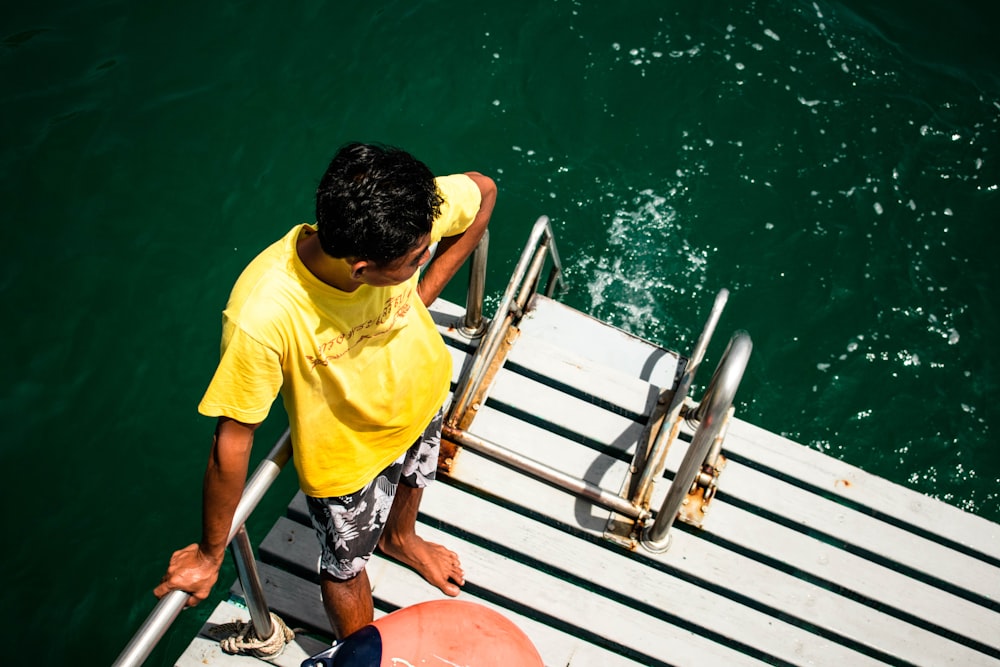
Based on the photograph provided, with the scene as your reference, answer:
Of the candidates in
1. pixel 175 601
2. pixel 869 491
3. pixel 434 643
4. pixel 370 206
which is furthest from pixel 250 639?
pixel 869 491

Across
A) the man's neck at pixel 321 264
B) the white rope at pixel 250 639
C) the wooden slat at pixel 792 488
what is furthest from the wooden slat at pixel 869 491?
the man's neck at pixel 321 264

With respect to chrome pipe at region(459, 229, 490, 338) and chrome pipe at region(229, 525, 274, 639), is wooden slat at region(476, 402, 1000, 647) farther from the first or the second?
chrome pipe at region(229, 525, 274, 639)

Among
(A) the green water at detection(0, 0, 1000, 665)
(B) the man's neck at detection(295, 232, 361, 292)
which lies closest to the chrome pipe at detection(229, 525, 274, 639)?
(B) the man's neck at detection(295, 232, 361, 292)

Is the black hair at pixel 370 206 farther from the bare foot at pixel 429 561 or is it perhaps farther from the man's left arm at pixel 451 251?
the bare foot at pixel 429 561

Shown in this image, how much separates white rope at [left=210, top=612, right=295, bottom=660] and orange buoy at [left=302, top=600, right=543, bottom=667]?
67 centimetres

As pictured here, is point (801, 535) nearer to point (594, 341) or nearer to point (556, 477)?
point (556, 477)

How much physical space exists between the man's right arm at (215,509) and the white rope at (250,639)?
97 cm

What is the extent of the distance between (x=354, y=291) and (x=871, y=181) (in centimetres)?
546

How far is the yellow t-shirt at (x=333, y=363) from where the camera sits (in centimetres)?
183

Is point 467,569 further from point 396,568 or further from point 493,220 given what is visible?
point 493,220

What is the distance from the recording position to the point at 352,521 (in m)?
2.46

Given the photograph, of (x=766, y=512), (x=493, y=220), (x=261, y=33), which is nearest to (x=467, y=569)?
(x=766, y=512)

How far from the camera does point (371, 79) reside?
252 inches

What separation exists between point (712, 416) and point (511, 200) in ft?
11.6
